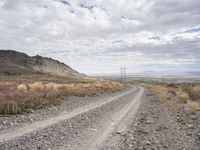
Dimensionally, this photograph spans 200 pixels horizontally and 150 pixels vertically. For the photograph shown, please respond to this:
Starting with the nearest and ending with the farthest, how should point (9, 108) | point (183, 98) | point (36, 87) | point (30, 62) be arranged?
point (9, 108) → point (183, 98) → point (36, 87) → point (30, 62)

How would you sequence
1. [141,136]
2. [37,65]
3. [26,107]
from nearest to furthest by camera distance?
[141,136] < [26,107] < [37,65]

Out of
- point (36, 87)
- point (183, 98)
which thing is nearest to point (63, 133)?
point (183, 98)

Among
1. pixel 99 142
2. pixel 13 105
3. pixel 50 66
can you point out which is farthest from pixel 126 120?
pixel 50 66

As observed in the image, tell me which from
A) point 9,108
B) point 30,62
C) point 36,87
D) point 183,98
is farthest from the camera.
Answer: point 30,62

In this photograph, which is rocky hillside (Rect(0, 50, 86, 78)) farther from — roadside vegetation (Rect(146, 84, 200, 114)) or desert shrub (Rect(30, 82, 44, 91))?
roadside vegetation (Rect(146, 84, 200, 114))

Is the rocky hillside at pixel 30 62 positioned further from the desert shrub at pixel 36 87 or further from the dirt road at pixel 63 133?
the dirt road at pixel 63 133

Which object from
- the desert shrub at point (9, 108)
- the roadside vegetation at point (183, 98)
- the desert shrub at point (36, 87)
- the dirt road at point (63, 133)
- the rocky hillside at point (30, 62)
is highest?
the rocky hillside at point (30, 62)

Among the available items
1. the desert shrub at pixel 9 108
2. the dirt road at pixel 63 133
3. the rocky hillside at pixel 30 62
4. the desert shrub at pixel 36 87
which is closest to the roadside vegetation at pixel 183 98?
the dirt road at pixel 63 133

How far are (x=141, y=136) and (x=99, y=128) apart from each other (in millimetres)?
1871

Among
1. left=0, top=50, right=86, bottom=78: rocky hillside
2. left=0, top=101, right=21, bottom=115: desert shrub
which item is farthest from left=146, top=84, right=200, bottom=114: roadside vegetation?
left=0, top=50, right=86, bottom=78: rocky hillside

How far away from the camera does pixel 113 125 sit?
507 inches

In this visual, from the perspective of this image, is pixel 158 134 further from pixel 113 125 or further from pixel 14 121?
pixel 14 121

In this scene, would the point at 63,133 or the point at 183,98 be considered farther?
the point at 183,98

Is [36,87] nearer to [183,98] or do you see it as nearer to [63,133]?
[183,98]
